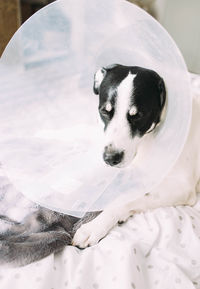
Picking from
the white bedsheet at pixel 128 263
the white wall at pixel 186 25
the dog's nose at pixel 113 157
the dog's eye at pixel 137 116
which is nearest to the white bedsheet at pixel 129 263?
the white bedsheet at pixel 128 263

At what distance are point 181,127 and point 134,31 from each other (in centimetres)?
32

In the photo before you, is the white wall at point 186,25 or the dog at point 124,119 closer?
the dog at point 124,119

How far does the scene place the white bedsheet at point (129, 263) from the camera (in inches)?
29.0

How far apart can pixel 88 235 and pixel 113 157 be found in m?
0.24

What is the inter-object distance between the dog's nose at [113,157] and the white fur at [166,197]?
12 centimetres

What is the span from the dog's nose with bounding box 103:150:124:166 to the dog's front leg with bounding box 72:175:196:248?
0.38 ft

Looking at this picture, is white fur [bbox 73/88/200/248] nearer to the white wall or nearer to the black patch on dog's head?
the black patch on dog's head

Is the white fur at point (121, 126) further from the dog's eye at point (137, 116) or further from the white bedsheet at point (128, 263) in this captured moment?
the white bedsheet at point (128, 263)

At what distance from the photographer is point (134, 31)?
0.90 meters

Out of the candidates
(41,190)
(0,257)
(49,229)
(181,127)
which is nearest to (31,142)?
(41,190)

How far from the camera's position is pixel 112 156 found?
88cm

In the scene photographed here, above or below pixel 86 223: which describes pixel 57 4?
above

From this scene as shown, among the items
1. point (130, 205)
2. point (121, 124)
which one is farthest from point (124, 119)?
point (130, 205)

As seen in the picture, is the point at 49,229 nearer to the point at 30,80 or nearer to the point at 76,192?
the point at 76,192
